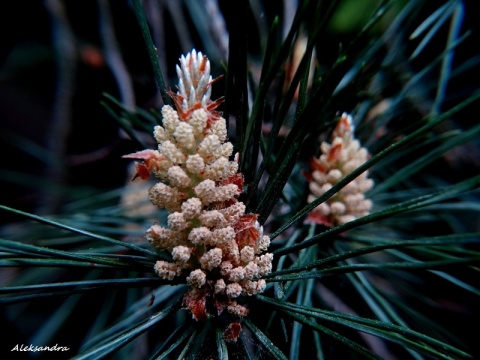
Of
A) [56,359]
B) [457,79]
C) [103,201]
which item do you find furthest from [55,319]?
[457,79]

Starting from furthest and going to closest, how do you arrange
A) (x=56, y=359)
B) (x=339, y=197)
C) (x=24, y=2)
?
(x=24, y=2) < (x=56, y=359) < (x=339, y=197)

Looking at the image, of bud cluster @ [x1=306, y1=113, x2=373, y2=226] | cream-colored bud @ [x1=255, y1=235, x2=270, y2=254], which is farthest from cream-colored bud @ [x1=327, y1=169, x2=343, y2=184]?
cream-colored bud @ [x1=255, y1=235, x2=270, y2=254]

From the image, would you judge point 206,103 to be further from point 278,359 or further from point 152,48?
point 278,359

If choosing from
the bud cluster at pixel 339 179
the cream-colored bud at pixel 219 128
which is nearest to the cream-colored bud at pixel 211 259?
the cream-colored bud at pixel 219 128

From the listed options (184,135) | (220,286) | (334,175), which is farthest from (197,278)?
(334,175)

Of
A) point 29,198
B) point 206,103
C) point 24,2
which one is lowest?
point 206,103

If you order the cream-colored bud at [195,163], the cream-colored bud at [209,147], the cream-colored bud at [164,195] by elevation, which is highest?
the cream-colored bud at [209,147]

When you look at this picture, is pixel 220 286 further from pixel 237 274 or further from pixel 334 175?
pixel 334 175

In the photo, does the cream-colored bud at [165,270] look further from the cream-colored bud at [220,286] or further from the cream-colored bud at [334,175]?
the cream-colored bud at [334,175]

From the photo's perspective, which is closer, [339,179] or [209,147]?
[209,147]

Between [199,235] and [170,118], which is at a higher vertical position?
[170,118]

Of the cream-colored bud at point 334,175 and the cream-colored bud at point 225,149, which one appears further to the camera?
the cream-colored bud at point 334,175
